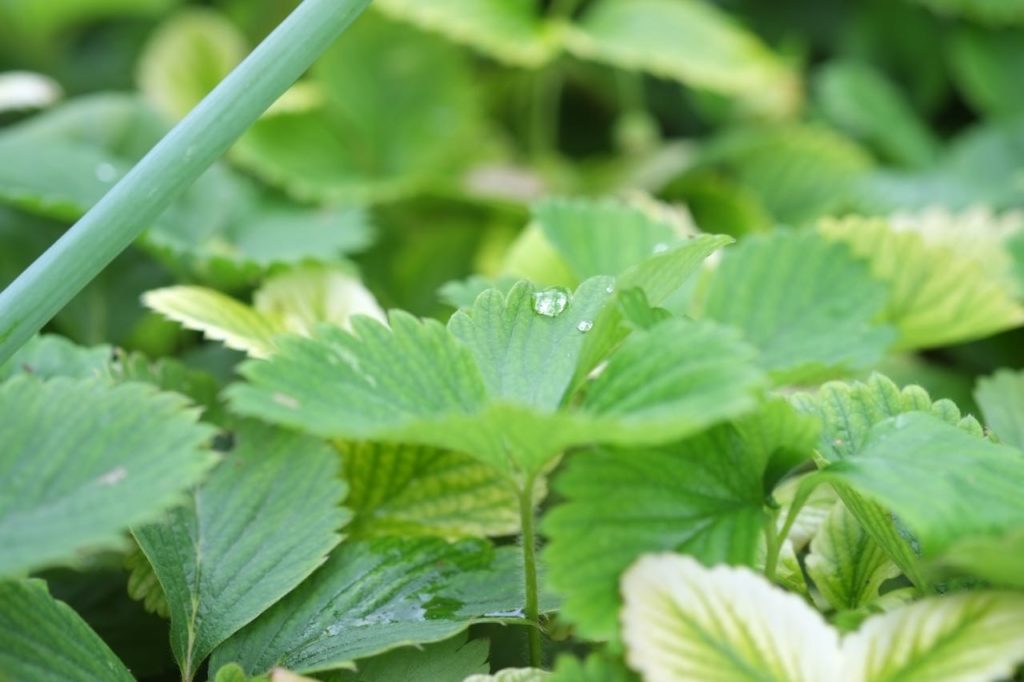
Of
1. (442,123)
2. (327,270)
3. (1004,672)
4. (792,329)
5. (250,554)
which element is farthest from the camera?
(442,123)

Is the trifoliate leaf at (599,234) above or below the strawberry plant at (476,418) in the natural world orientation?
above

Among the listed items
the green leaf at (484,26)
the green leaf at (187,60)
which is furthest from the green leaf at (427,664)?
the green leaf at (187,60)

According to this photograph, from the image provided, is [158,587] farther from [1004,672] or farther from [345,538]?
[1004,672]

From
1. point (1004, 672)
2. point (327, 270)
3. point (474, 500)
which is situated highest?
point (327, 270)

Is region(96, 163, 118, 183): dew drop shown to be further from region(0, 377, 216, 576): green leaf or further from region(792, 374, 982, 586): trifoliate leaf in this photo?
region(792, 374, 982, 586): trifoliate leaf

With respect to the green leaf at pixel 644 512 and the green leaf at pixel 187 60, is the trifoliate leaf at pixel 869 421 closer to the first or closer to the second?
the green leaf at pixel 644 512

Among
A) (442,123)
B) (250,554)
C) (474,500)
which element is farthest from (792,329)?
(442,123)

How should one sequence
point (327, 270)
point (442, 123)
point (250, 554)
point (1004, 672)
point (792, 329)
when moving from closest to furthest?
point (1004, 672)
point (250, 554)
point (792, 329)
point (327, 270)
point (442, 123)
